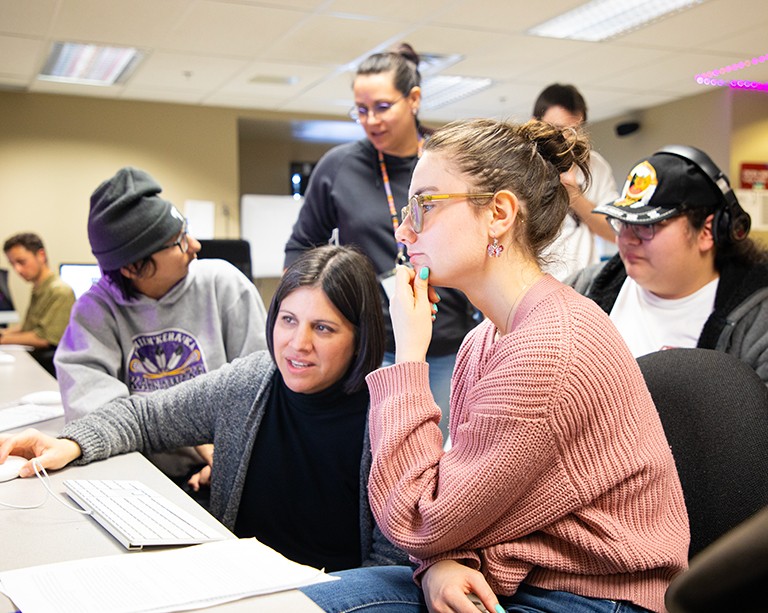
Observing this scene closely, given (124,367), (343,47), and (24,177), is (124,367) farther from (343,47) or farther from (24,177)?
(24,177)

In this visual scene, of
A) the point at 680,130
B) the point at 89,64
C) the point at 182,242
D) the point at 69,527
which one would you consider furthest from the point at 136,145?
the point at 69,527

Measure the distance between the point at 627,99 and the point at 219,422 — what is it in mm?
6796

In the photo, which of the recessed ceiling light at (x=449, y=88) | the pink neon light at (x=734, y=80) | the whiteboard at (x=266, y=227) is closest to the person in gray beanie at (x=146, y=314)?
the recessed ceiling light at (x=449, y=88)

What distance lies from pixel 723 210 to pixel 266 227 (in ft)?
22.6

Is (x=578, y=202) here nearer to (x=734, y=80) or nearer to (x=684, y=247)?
(x=684, y=247)

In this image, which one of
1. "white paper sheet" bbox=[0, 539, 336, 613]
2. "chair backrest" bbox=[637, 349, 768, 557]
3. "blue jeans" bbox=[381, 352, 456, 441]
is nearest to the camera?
"white paper sheet" bbox=[0, 539, 336, 613]

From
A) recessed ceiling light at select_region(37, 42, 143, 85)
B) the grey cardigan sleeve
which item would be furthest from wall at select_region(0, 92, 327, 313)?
the grey cardigan sleeve

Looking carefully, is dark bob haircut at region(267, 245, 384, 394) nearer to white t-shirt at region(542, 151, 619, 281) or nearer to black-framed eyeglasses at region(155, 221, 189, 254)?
black-framed eyeglasses at region(155, 221, 189, 254)

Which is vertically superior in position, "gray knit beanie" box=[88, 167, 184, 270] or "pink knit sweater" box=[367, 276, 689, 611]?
"gray knit beanie" box=[88, 167, 184, 270]

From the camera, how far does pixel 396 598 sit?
3.83 ft

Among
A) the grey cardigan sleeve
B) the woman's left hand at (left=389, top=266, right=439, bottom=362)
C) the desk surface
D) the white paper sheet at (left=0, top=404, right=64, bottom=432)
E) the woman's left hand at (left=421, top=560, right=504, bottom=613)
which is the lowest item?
the woman's left hand at (left=421, top=560, right=504, bottom=613)

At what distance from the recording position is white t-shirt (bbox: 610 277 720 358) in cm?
187

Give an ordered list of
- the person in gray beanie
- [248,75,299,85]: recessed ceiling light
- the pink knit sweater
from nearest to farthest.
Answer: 1. the pink knit sweater
2. the person in gray beanie
3. [248,75,299,85]: recessed ceiling light

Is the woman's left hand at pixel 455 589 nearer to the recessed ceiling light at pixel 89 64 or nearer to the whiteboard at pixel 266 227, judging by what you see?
the recessed ceiling light at pixel 89 64
